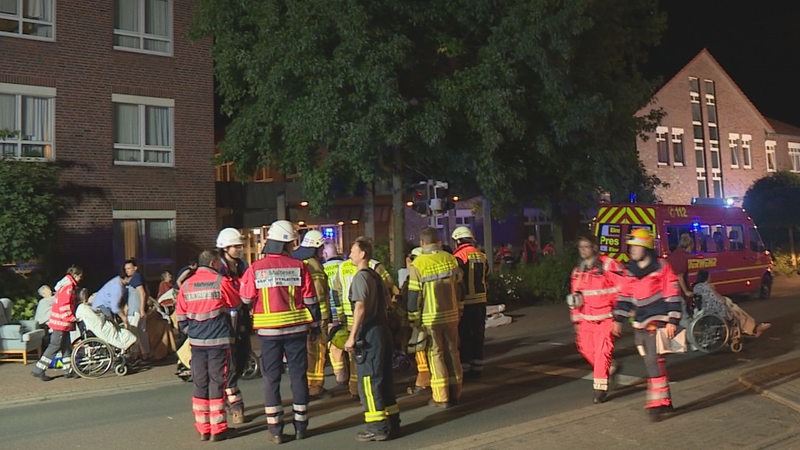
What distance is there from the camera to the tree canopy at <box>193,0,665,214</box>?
53.4 ft

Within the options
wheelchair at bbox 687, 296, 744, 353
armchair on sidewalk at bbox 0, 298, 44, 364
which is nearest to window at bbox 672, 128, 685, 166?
wheelchair at bbox 687, 296, 744, 353

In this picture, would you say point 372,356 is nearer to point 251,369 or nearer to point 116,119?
point 251,369

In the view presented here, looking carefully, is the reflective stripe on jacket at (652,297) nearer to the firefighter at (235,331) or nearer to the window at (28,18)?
the firefighter at (235,331)


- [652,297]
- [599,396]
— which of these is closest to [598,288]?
[652,297]

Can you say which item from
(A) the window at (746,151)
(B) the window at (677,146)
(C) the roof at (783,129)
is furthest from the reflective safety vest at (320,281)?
(C) the roof at (783,129)

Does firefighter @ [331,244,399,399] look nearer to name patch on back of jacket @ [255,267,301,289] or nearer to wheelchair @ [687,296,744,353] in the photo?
name patch on back of jacket @ [255,267,301,289]

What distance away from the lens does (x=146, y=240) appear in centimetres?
2017

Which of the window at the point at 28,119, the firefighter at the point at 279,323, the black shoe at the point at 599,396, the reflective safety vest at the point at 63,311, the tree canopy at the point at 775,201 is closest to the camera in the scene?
the firefighter at the point at 279,323

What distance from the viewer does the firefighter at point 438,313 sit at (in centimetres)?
788

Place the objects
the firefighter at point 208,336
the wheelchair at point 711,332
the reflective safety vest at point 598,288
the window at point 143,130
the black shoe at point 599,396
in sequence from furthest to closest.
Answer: the window at point 143,130, the wheelchair at point 711,332, the black shoe at point 599,396, the reflective safety vest at point 598,288, the firefighter at point 208,336

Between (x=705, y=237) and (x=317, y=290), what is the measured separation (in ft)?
40.4

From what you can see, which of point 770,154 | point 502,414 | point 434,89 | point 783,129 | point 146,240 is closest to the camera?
point 502,414

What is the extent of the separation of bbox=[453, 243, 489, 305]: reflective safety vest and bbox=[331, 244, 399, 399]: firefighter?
0.95 meters

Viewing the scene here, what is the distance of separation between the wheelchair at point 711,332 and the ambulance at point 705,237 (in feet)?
14.3
